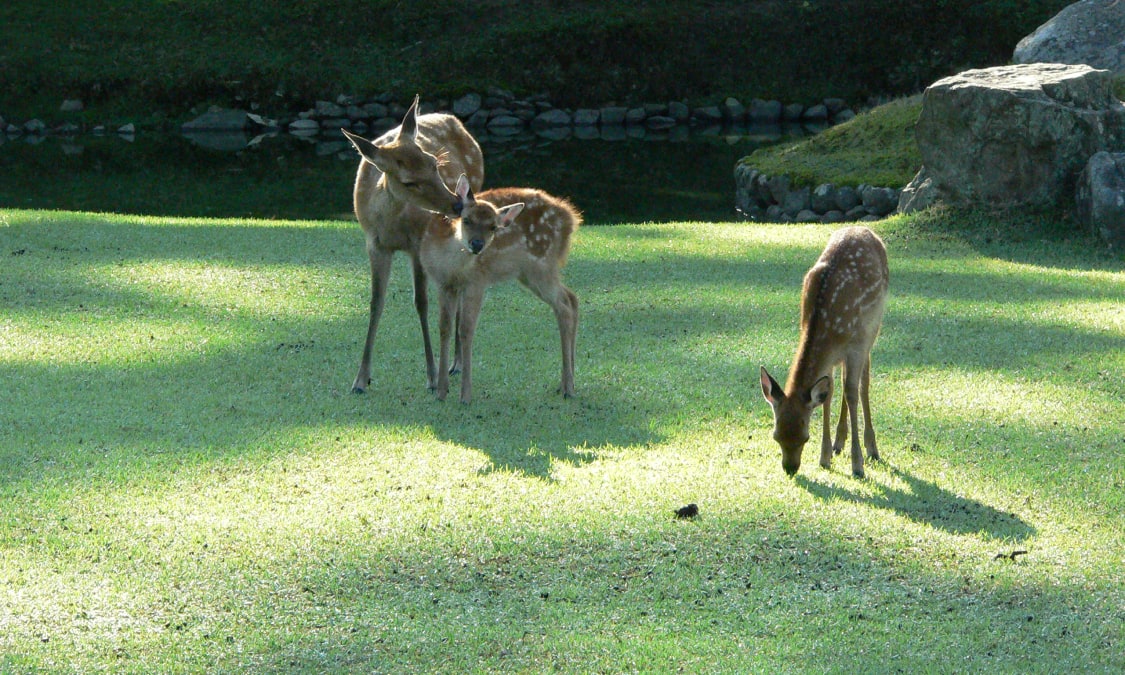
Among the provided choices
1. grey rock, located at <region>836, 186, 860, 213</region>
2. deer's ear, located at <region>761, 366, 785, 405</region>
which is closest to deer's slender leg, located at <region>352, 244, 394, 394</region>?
deer's ear, located at <region>761, 366, 785, 405</region>

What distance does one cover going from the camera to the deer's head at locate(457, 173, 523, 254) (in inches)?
275

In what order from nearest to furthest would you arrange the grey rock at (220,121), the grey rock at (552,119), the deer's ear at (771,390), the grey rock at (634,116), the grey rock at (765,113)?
the deer's ear at (771,390)
the grey rock at (220,121)
the grey rock at (552,119)
the grey rock at (634,116)
the grey rock at (765,113)

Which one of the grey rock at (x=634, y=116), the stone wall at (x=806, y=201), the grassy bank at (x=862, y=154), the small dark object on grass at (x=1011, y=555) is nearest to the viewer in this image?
the small dark object on grass at (x=1011, y=555)

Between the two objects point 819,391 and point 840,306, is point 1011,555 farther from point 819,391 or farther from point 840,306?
point 840,306

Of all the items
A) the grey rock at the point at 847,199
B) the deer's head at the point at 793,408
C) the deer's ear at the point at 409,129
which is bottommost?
the grey rock at the point at 847,199

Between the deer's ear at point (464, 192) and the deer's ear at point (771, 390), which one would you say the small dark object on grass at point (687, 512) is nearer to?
the deer's ear at point (771, 390)

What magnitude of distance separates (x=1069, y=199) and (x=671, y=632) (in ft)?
32.6

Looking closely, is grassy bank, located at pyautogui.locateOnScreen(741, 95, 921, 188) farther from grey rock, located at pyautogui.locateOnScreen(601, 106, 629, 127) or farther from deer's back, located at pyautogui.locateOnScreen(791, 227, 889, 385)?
grey rock, located at pyautogui.locateOnScreen(601, 106, 629, 127)

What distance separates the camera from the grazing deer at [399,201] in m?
7.21

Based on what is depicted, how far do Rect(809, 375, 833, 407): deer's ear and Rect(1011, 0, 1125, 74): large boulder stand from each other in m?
12.2

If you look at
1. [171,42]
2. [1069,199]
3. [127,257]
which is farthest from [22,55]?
[1069,199]

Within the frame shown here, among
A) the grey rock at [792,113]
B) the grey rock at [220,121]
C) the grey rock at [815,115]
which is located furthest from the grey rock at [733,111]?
the grey rock at [220,121]

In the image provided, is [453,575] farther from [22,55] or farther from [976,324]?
[22,55]

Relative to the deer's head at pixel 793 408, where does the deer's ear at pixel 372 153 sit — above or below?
above
